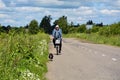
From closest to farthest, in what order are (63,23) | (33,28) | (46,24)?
(33,28), (46,24), (63,23)

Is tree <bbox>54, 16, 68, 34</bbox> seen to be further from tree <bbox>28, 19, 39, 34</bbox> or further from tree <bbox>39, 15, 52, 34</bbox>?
tree <bbox>28, 19, 39, 34</bbox>

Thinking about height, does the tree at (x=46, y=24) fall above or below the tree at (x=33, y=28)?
below

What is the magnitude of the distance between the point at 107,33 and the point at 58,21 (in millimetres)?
75320

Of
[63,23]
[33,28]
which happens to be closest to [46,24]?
[63,23]

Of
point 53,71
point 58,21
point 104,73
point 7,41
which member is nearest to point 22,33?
point 53,71

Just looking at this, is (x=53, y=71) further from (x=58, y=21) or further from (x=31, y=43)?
(x=58, y=21)

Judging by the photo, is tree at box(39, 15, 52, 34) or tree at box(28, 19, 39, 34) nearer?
tree at box(28, 19, 39, 34)

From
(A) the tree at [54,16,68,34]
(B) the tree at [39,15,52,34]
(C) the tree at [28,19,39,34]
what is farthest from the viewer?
(A) the tree at [54,16,68,34]

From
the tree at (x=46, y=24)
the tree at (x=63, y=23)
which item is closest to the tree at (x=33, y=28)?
the tree at (x=46, y=24)

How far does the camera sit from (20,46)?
62.2 feet

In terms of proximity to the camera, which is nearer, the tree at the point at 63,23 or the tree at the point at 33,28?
the tree at the point at 33,28

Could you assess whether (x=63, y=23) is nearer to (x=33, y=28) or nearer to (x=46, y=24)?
(x=46, y=24)

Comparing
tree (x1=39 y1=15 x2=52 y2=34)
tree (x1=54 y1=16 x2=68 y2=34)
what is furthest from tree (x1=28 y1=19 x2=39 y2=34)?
tree (x1=54 y1=16 x2=68 y2=34)

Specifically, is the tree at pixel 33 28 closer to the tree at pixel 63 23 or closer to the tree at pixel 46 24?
the tree at pixel 46 24
